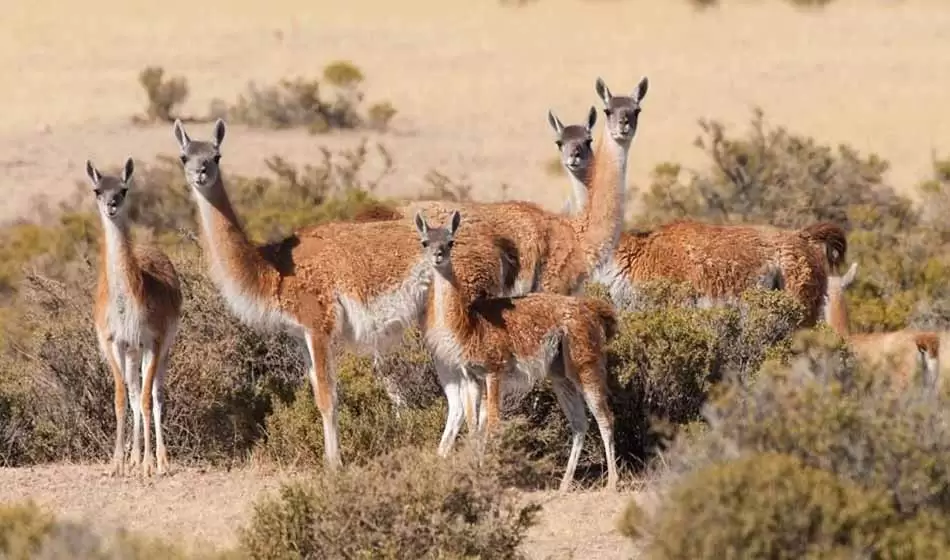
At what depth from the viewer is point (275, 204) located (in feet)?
74.2

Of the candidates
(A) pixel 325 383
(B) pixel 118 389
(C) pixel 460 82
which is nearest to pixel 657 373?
(A) pixel 325 383

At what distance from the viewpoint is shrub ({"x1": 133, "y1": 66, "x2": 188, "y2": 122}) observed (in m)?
31.4

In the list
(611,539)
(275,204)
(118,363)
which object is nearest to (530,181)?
(275,204)

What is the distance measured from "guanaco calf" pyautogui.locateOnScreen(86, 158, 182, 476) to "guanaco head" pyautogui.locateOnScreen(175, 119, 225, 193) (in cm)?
38

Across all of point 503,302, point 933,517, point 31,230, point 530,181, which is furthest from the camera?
point 530,181

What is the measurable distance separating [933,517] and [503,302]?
13.7 ft

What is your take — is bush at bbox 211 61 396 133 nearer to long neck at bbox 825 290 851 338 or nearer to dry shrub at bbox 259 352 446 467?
long neck at bbox 825 290 851 338

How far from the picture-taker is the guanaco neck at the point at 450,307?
423 inches

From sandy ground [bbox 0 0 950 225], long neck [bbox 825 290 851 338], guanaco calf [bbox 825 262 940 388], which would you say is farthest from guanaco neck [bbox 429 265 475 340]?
sandy ground [bbox 0 0 950 225]

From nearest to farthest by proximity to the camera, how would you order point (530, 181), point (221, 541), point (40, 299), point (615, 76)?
1. point (221, 541)
2. point (40, 299)
3. point (530, 181)
4. point (615, 76)

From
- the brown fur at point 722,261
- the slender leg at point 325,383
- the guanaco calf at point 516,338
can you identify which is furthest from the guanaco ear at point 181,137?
the brown fur at point 722,261

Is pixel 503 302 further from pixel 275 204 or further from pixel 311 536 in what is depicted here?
pixel 275 204

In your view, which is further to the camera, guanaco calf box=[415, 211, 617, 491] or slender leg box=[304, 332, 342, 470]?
slender leg box=[304, 332, 342, 470]

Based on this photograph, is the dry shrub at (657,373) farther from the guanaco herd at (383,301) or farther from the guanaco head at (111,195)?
the guanaco head at (111,195)
